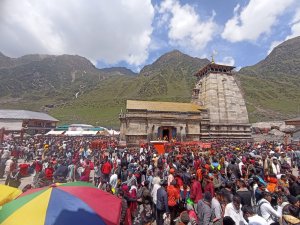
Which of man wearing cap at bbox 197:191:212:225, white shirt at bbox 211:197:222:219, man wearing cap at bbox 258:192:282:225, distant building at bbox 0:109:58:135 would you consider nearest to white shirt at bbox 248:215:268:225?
man wearing cap at bbox 258:192:282:225

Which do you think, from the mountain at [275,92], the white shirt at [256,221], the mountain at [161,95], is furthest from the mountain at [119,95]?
the white shirt at [256,221]

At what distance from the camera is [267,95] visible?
125125 millimetres

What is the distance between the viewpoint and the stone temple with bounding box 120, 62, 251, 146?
3419 cm

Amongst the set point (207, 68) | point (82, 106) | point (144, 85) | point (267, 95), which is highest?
point (144, 85)

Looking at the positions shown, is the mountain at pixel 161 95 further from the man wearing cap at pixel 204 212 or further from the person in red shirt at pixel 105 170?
the man wearing cap at pixel 204 212

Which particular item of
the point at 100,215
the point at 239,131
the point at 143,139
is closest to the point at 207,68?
the point at 239,131

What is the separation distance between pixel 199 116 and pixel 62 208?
33.8 m

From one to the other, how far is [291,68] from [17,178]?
659 feet

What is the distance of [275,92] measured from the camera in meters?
128

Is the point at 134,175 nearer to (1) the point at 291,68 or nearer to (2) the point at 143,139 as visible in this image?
(2) the point at 143,139

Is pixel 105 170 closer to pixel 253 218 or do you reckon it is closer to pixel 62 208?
pixel 62 208

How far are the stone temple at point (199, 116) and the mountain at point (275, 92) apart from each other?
5854 cm

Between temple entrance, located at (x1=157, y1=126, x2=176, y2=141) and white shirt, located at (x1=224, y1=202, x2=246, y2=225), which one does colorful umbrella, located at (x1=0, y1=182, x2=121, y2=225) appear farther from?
temple entrance, located at (x1=157, y1=126, x2=176, y2=141)

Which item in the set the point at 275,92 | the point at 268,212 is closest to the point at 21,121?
the point at 268,212
